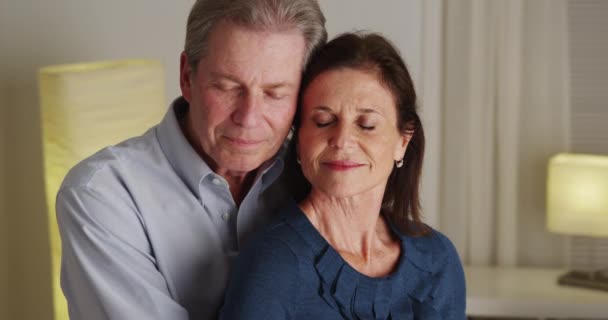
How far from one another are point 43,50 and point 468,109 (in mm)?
1909

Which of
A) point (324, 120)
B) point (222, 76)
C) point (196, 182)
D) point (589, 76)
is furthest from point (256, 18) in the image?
point (589, 76)

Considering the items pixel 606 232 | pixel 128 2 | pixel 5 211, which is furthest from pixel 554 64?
pixel 5 211

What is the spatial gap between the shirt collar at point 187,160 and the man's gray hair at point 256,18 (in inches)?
5.3

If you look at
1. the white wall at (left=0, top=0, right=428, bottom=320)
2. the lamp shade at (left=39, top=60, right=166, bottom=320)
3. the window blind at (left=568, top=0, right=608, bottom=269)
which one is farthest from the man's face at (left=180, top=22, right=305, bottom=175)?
the window blind at (left=568, top=0, right=608, bottom=269)

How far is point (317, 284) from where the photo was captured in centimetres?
162

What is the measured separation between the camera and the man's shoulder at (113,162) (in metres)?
1.72

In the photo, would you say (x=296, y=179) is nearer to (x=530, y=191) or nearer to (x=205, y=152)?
(x=205, y=152)

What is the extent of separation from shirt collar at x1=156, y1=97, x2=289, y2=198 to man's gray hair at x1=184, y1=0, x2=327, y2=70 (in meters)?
0.14

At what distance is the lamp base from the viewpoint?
395 cm

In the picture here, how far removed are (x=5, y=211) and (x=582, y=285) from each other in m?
2.45

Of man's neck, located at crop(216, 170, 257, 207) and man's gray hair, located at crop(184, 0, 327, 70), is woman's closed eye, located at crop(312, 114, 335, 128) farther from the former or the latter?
man's neck, located at crop(216, 170, 257, 207)

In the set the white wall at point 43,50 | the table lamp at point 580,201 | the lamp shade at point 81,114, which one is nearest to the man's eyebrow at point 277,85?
the lamp shade at point 81,114

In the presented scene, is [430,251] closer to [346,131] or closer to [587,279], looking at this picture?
[346,131]

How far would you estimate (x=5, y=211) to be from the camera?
397 cm
